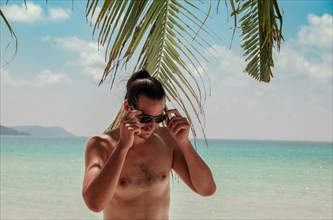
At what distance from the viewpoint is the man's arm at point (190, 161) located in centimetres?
205

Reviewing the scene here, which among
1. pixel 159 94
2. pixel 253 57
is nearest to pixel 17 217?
pixel 253 57

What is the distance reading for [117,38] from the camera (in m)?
1.97

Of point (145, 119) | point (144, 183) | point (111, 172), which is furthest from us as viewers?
point (144, 183)

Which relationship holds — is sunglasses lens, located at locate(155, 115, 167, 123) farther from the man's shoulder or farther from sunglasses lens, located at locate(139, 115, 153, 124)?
the man's shoulder

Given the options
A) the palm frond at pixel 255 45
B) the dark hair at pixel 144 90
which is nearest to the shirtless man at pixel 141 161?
the dark hair at pixel 144 90

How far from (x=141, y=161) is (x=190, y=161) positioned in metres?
0.25

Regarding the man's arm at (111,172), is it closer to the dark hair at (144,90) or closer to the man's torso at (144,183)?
the dark hair at (144,90)

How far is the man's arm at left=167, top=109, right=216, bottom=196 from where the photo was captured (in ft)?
6.72

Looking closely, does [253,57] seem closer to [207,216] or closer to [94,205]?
[94,205]

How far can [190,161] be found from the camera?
2.14 metres

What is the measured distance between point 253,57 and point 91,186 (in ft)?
4.86

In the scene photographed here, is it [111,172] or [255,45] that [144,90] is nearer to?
[111,172]

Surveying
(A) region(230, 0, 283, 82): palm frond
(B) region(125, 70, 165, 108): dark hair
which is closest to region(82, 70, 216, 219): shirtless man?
(B) region(125, 70, 165, 108): dark hair

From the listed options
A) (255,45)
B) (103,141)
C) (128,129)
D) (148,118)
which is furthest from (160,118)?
(255,45)
